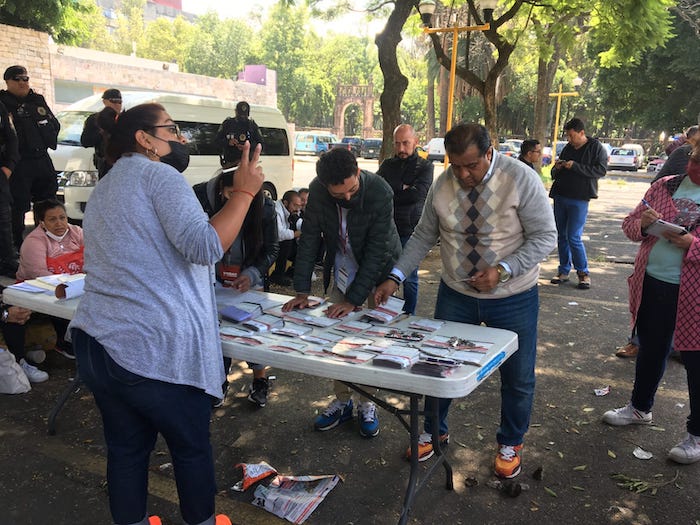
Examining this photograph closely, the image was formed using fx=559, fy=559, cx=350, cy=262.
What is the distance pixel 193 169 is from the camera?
8.88 meters

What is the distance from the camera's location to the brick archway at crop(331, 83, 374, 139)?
173ft

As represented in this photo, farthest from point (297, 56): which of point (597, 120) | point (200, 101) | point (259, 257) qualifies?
point (259, 257)

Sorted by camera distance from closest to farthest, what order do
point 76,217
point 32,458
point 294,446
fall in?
point 32,458 → point 294,446 → point 76,217

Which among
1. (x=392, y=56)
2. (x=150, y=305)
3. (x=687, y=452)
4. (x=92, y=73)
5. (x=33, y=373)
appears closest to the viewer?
(x=150, y=305)

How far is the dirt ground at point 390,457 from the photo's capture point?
2.64 meters

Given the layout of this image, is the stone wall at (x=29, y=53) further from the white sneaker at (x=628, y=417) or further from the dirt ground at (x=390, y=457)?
the white sneaker at (x=628, y=417)

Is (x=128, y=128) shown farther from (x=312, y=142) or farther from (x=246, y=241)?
(x=312, y=142)

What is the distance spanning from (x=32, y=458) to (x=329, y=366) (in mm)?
1915

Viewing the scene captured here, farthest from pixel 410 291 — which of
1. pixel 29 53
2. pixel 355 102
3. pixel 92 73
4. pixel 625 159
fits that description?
pixel 355 102

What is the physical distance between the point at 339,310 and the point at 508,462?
1181 millimetres

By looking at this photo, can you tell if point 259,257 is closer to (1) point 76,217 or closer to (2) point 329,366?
(2) point 329,366

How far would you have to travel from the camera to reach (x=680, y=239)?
286cm

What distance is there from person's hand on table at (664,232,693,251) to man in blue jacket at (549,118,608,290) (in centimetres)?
356

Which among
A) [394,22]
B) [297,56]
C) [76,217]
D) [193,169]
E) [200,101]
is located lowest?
[76,217]
